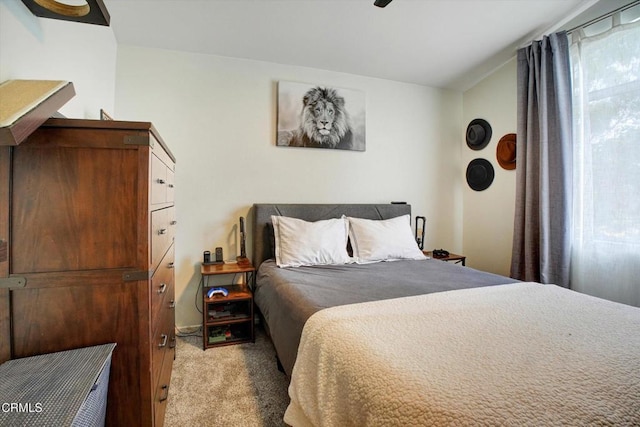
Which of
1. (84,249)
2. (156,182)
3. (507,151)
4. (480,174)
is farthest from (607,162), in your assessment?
(84,249)

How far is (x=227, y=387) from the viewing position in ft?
5.82

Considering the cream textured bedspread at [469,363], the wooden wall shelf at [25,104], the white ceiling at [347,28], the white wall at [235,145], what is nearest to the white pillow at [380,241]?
the white wall at [235,145]

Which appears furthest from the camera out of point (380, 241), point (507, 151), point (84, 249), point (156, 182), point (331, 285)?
point (507, 151)

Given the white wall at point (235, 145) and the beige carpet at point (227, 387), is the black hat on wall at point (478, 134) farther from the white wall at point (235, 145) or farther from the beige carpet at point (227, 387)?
the beige carpet at point (227, 387)

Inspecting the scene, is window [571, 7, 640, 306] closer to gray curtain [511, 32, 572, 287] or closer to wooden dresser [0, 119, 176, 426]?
gray curtain [511, 32, 572, 287]

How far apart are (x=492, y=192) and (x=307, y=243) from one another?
213 centimetres

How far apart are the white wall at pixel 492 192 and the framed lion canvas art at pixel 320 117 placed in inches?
53.5

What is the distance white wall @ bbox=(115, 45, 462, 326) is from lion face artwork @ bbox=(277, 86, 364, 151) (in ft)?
0.31

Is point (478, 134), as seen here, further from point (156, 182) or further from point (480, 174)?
point (156, 182)

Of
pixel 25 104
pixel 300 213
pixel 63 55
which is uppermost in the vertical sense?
pixel 63 55

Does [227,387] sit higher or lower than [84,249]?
lower

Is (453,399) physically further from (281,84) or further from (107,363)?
(281,84)

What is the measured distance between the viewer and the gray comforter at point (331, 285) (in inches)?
58.3

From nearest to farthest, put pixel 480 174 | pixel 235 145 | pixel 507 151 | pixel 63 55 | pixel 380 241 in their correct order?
1. pixel 63 55
2. pixel 380 241
3. pixel 235 145
4. pixel 507 151
5. pixel 480 174
